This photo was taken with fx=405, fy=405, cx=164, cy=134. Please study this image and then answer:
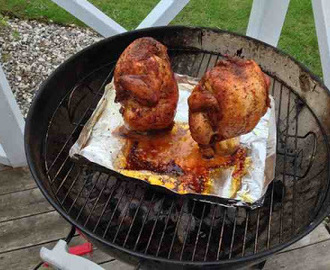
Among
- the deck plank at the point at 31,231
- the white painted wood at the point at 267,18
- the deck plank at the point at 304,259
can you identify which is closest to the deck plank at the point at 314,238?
the deck plank at the point at 304,259

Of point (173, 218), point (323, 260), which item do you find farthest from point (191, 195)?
point (323, 260)

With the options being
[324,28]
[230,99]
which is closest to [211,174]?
[230,99]

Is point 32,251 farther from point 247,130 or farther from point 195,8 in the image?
point 195,8

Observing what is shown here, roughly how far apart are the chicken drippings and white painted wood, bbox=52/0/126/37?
45.7 inches

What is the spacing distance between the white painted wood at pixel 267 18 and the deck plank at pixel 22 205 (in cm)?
191

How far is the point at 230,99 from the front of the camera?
5.18 feet

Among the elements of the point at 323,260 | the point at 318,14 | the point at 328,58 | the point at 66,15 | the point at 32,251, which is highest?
the point at 318,14

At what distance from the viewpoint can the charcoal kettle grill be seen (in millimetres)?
1778

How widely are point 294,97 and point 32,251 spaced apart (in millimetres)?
1848

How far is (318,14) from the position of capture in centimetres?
226

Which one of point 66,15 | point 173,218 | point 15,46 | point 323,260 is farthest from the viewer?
point 66,15

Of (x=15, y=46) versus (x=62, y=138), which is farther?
(x=15, y=46)

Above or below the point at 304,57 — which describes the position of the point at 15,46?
below

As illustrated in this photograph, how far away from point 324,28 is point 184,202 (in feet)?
4.04
